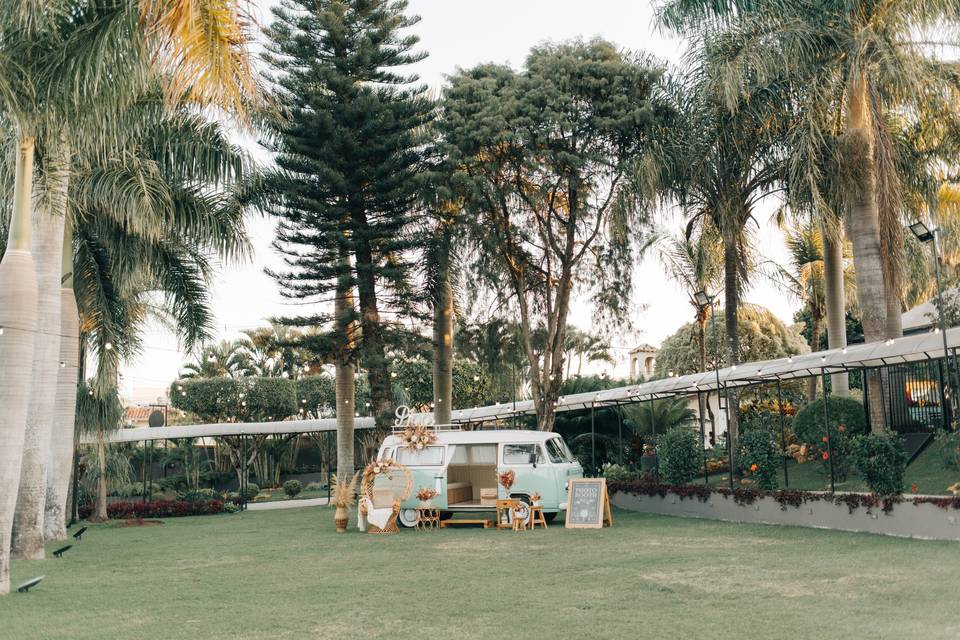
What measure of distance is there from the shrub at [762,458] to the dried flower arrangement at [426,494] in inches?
189

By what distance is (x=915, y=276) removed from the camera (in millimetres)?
22328

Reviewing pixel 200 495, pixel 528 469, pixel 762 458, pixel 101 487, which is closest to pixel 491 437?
pixel 528 469

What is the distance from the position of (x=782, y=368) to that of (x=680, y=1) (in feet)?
21.3

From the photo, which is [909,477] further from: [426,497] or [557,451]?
[426,497]

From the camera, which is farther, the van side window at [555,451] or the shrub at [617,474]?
the shrub at [617,474]

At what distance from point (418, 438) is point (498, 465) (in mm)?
1466

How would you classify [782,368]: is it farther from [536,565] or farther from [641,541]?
[536,565]

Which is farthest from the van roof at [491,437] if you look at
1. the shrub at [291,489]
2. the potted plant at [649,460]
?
the shrub at [291,489]

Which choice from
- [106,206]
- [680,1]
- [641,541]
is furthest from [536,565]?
[680,1]

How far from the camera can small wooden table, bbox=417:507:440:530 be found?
581 inches

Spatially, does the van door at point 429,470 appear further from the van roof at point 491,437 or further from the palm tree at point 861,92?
the palm tree at point 861,92

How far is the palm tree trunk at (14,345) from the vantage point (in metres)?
8.31

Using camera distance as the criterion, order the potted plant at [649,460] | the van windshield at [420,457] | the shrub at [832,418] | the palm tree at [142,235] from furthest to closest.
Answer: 1. the potted plant at [649,460]
2. the shrub at [832,418]
3. the van windshield at [420,457]
4. the palm tree at [142,235]

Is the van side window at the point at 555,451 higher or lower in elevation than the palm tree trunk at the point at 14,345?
lower
